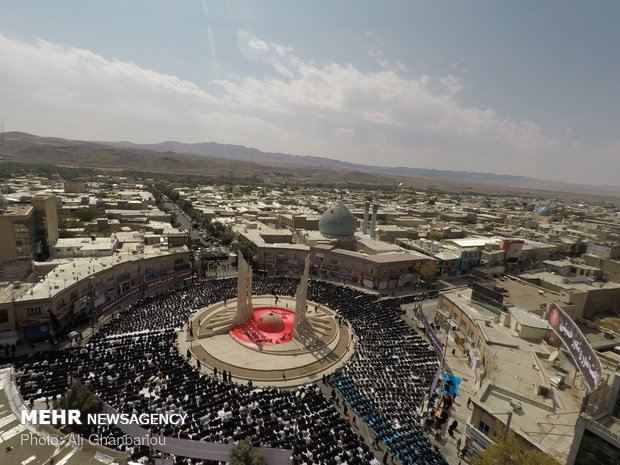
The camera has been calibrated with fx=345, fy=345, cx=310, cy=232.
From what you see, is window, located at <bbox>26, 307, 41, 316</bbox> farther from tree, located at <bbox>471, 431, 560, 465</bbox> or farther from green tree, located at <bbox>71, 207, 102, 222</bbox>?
green tree, located at <bbox>71, 207, 102, 222</bbox>

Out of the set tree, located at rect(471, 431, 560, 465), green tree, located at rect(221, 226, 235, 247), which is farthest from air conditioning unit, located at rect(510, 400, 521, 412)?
green tree, located at rect(221, 226, 235, 247)

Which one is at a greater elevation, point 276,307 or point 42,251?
point 42,251

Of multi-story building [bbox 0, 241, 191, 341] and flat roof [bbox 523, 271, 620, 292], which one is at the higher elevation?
flat roof [bbox 523, 271, 620, 292]

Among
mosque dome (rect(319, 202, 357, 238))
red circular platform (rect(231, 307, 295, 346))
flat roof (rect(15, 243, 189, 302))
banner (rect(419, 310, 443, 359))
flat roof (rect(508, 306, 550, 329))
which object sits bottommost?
red circular platform (rect(231, 307, 295, 346))

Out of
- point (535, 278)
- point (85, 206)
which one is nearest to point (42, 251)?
point (85, 206)

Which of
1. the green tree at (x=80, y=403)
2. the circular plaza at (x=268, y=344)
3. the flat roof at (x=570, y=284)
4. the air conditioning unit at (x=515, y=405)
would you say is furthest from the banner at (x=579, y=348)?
the green tree at (x=80, y=403)

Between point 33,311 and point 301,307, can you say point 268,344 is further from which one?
point 33,311

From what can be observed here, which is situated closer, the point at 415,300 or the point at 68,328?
the point at 68,328

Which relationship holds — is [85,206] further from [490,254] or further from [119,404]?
[490,254]

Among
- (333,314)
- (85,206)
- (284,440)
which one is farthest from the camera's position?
(85,206)
